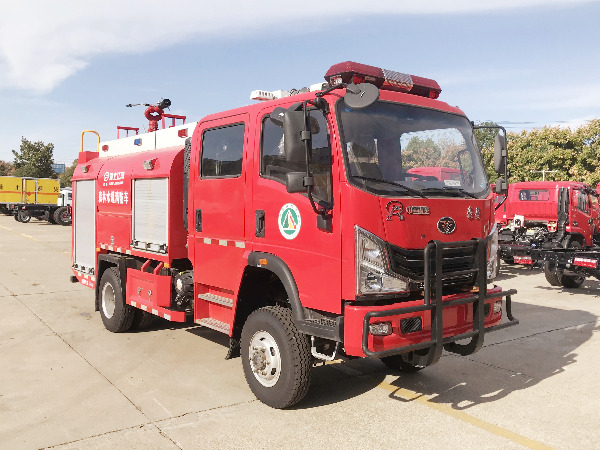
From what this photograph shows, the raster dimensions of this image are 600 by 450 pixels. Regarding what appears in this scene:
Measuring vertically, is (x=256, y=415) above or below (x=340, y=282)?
below

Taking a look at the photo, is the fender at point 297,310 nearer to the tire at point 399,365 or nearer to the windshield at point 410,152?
the windshield at point 410,152

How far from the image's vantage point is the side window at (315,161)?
4.04 metres

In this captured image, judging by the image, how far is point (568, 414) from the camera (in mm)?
4535

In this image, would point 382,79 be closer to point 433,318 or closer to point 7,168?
point 433,318

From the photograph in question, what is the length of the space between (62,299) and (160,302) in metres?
4.18

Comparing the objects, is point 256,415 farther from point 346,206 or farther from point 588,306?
point 588,306

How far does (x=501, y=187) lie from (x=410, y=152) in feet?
3.94

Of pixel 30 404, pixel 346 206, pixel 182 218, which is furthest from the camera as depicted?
pixel 182 218

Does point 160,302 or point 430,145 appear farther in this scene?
point 160,302

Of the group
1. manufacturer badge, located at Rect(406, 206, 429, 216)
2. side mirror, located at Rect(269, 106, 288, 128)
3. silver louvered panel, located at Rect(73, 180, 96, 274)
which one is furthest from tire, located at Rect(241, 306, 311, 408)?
silver louvered panel, located at Rect(73, 180, 96, 274)

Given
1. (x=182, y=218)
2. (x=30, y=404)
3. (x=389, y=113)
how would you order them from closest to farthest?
(x=389, y=113) < (x=30, y=404) < (x=182, y=218)

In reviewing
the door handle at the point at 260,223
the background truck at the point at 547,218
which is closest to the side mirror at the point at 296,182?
the door handle at the point at 260,223

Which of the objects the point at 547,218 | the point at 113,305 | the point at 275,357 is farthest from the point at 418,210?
the point at 547,218

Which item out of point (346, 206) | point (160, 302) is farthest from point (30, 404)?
point (346, 206)
